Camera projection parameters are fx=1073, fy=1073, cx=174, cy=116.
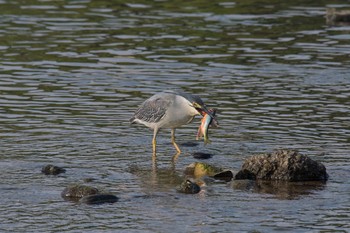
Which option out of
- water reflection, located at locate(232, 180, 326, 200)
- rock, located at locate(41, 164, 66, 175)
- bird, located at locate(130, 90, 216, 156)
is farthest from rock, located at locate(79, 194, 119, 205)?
bird, located at locate(130, 90, 216, 156)

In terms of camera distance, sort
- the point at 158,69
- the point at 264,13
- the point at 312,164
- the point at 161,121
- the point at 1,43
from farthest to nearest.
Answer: the point at 264,13 < the point at 1,43 < the point at 158,69 < the point at 161,121 < the point at 312,164

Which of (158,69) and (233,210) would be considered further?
(158,69)

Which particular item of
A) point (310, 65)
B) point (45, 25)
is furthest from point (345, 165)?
point (45, 25)

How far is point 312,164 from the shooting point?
14.7 meters

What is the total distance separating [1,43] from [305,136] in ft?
36.3

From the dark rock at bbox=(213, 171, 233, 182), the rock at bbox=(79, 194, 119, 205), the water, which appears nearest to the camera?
the water

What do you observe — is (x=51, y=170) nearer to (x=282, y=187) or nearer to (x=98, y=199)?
(x=98, y=199)

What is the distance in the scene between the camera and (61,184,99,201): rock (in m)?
13.7

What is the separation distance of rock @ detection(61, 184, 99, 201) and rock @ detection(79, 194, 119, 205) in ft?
0.55

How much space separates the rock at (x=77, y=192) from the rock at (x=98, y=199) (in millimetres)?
168

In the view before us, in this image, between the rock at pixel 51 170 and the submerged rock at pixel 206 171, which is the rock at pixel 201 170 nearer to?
the submerged rock at pixel 206 171

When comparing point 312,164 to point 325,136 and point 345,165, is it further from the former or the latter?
point 325,136

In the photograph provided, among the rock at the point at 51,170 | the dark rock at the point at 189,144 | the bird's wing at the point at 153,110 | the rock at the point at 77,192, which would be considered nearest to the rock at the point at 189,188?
the rock at the point at 77,192

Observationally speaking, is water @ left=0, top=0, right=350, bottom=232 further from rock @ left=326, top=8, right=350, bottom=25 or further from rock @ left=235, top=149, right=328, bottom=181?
rock @ left=326, top=8, right=350, bottom=25
